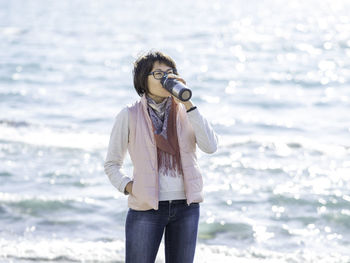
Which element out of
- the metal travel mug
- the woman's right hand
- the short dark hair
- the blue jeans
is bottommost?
the blue jeans

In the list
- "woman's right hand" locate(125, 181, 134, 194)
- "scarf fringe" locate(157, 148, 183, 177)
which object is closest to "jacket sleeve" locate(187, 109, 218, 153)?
"scarf fringe" locate(157, 148, 183, 177)

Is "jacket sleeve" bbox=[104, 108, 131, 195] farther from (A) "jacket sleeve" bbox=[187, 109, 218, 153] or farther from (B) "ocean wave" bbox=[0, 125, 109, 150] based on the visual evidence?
(B) "ocean wave" bbox=[0, 125, 109, 150]

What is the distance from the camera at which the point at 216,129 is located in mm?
12500

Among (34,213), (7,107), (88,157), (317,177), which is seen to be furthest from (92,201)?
(7,107)

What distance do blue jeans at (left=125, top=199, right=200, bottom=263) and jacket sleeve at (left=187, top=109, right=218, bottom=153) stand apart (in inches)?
12.1

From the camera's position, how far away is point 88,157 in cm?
1038

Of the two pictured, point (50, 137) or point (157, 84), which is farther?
point (50, 137)

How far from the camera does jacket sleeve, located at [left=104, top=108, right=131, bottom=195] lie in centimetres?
372

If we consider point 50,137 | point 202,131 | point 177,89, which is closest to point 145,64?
point 177,89

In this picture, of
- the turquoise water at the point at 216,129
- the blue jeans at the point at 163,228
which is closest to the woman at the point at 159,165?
the blue jeans at the point at 163,228

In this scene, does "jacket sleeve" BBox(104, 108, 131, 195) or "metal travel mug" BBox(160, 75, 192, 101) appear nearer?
"metal travel mug" BBox(160, 75, 192, 101)

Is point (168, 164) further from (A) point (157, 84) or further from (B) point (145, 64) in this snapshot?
(B) point (145, 64)

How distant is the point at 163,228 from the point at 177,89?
0.76m

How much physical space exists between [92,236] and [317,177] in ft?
11.5
